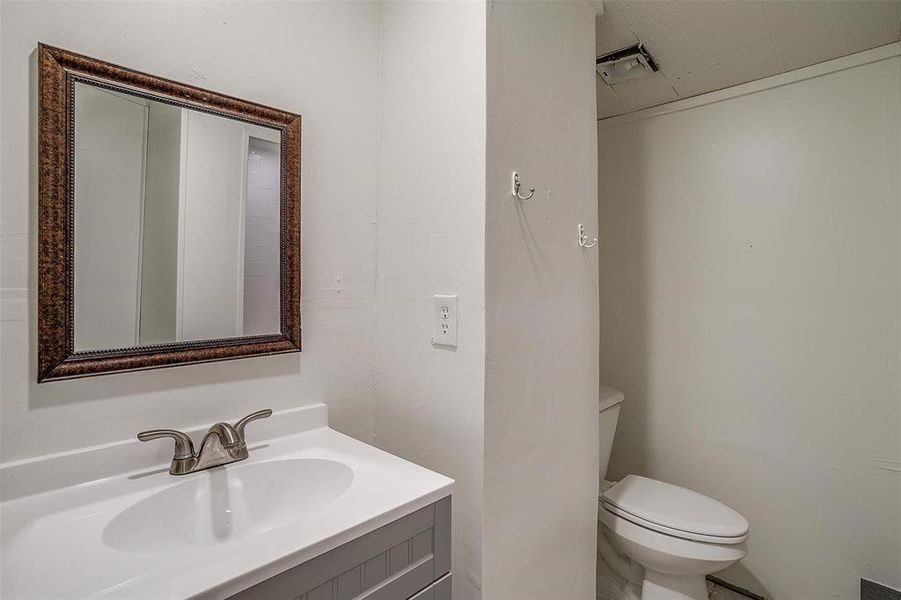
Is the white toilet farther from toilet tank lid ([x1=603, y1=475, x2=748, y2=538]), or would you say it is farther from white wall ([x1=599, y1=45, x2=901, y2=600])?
white wall ([x1=599, y1=45, x2=901, y2=600])

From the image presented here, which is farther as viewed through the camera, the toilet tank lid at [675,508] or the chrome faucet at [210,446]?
the toilet tank lid at [675,508]

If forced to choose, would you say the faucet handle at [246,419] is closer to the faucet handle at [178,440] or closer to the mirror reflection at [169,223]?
the faucet handle at [178,440]

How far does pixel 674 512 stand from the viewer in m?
1.50

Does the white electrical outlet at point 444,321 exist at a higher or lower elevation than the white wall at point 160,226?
lower

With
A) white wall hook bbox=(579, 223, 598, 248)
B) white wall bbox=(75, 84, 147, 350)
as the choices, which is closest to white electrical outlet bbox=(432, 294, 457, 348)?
white wall hook bbox=(579, 223, 598, 248)

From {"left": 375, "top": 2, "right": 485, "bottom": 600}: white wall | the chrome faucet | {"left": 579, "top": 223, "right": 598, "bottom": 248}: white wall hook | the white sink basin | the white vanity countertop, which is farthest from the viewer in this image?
{"left": 579, "top": 223, "right": 598, "bottom": 248}: white wall hook

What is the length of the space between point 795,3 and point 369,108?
140 cm

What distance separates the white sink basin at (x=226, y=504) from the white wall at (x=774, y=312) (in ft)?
5.54

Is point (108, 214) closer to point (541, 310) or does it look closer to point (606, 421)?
point (541, 310)

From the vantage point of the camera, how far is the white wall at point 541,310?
100cm

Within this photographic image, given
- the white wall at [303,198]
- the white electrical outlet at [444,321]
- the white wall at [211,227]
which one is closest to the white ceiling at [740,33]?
the white wall at [303,198]

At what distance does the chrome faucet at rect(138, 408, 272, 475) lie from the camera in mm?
841

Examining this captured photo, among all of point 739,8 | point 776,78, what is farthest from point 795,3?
point 776,78

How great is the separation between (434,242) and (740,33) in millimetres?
1390
